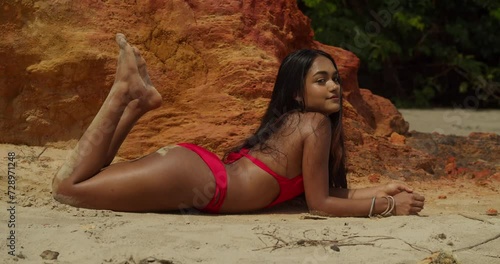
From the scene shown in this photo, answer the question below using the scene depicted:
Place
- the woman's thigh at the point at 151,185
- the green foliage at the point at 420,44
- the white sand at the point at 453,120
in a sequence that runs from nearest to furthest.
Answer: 1. the woman's thigh at the point at 151,185
2. the white sand at the point at 453,120
3. the green foliage at the point at 420,44

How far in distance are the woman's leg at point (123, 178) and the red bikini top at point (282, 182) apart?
0.26 metres

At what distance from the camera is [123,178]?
4.06m

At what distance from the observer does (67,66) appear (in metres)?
5.16

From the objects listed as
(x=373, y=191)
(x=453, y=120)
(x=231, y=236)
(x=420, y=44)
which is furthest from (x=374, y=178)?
(x=420, y=44)

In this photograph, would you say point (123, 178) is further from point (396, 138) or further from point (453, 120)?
point (453, 120)

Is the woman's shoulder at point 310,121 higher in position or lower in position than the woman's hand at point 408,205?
higher

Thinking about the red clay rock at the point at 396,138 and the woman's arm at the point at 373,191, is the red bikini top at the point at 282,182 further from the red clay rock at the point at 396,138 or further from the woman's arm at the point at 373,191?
Answer: the red clay rock at the point at 396,138

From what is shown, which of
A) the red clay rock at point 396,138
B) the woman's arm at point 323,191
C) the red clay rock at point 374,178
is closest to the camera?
the woman's arm at point 323,191

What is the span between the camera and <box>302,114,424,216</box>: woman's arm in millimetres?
4184

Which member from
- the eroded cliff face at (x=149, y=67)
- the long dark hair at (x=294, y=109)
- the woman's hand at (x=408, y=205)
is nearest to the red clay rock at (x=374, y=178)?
the eroded cliff face at (x=149, y=67)

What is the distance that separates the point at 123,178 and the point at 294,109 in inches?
40.2

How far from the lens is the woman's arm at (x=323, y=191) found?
13.7ft

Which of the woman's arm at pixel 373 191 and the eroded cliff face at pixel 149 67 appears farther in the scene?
the eroded cliff face at pixel 149 67

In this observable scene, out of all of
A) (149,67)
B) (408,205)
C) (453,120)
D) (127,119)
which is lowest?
(453,120)
